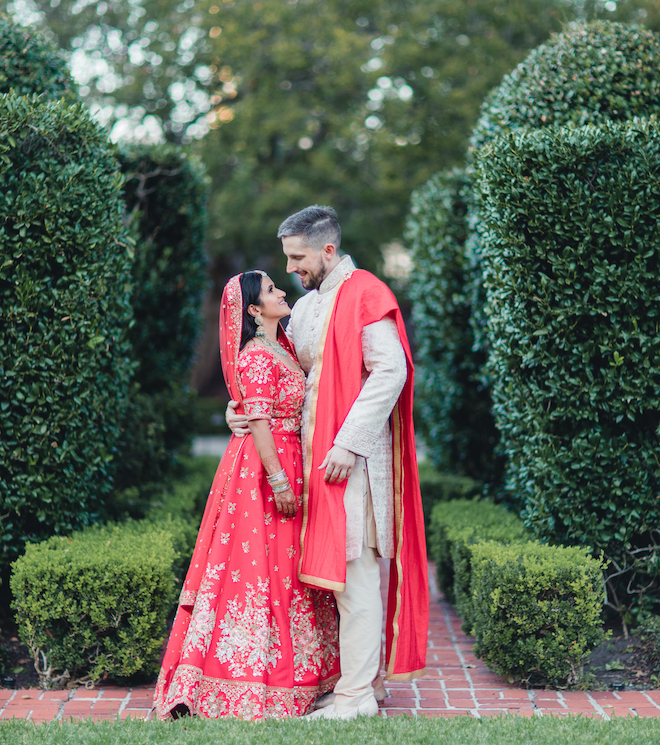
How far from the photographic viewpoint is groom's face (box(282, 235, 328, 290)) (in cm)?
353

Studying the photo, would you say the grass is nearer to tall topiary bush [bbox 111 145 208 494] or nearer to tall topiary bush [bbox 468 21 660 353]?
tall topiary bush [bbox 468 21 660 353]

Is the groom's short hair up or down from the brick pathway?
up

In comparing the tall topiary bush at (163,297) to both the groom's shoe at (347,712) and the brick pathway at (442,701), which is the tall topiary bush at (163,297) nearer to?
the brick pathway at (442,701)

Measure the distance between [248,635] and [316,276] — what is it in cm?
168

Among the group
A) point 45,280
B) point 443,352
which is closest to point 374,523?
point 45,280

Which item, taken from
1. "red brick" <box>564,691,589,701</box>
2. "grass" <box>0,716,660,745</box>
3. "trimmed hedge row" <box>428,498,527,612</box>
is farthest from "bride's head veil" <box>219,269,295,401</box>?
"red brick" <box>564,691,589,701</box>

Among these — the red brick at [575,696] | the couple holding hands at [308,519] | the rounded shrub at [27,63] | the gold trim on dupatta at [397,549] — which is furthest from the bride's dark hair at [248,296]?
the rounded shrub at [27,63]

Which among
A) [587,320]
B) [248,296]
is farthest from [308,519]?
[587,320]

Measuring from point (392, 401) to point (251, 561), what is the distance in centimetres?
96

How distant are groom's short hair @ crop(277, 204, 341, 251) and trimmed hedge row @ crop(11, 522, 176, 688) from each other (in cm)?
183

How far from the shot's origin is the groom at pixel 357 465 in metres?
3.35

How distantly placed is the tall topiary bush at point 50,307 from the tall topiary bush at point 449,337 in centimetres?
278

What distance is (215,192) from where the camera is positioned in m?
16.5

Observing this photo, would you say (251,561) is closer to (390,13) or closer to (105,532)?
(105,532)
